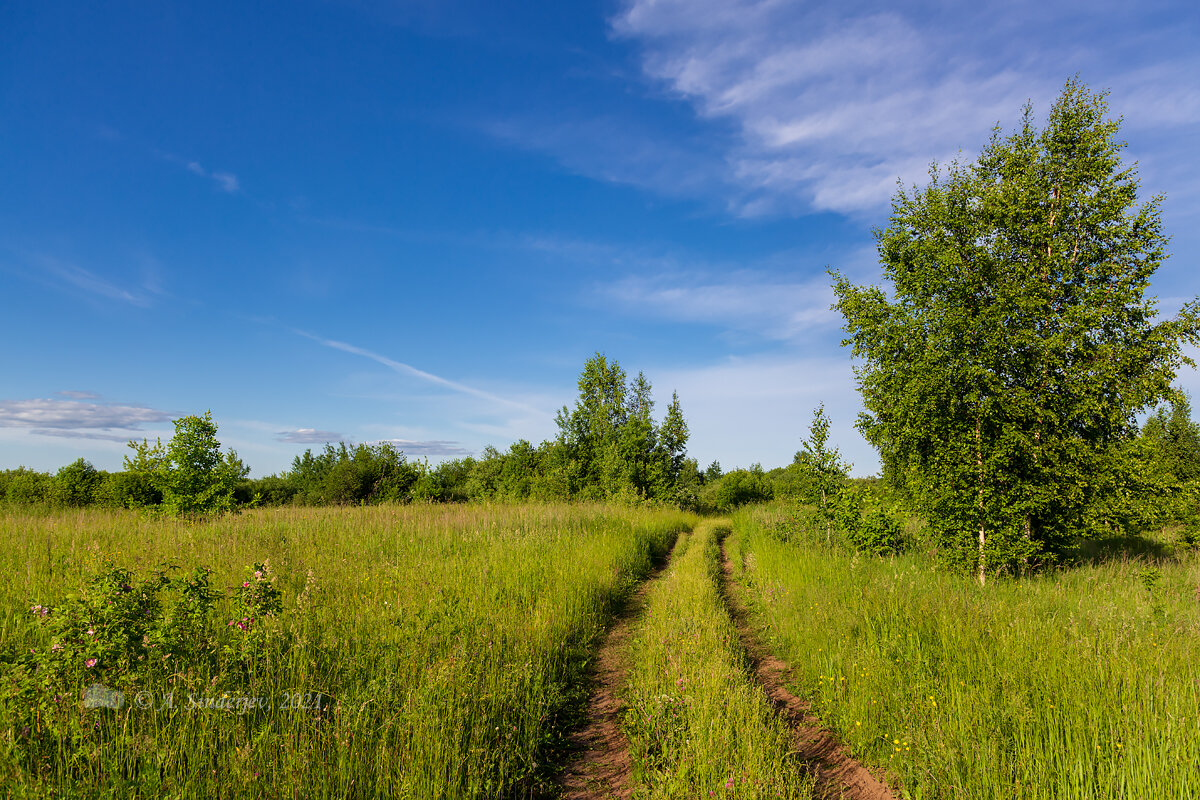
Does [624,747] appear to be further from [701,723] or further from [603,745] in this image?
[701,723]

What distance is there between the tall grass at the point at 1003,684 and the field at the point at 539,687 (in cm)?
3

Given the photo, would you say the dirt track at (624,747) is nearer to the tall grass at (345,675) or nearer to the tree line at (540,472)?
the tall grass at (345,675)

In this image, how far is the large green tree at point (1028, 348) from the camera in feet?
35.9

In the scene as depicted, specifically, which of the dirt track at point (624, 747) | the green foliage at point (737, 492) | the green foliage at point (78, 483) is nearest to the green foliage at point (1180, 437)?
the dirt track at point (624, 747)

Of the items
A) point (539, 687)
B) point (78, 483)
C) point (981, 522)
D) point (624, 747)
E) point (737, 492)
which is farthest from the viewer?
point (737, 492)

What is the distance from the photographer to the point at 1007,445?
10727 mm

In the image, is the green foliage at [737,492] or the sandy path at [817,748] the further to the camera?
the green foliage at [737,492]

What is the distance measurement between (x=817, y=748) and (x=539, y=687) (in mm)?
2665

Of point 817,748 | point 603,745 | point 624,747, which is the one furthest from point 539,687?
point 817,748

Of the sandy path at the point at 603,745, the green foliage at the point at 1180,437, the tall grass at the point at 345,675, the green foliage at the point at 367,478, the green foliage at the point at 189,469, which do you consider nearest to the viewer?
the tall grass at the point at 345,675

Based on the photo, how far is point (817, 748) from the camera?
15.4ft

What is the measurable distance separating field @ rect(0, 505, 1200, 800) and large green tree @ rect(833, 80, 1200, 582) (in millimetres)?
2737

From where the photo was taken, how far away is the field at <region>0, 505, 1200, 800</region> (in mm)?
3240

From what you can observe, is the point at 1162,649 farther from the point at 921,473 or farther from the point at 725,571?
the point at 725,571
